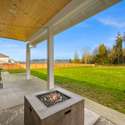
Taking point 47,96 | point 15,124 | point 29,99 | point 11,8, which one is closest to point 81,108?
point 47,96

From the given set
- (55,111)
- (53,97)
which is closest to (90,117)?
(53,97)

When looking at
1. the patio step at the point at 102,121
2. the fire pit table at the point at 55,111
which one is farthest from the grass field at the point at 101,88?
the fire pit table at the point at 55,111

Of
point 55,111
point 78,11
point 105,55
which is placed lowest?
point 55,111

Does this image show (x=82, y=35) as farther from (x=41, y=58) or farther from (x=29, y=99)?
(x=29, y=99)

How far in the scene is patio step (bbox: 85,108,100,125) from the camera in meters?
2.52

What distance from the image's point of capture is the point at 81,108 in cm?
203

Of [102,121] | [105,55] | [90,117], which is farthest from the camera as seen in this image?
[105,55]

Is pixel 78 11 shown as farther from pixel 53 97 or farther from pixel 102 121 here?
pixel 102 121

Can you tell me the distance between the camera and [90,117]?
273cm

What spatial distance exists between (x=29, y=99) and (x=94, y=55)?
89.4 ft

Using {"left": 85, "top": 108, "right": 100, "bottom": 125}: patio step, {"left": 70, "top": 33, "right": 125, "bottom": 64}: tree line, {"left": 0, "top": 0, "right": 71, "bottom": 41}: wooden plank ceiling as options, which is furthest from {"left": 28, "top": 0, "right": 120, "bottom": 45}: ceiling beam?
{"left": 70, "top": 33, "right": 125, "bottom": 64}: tree line

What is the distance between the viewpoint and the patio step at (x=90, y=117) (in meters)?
2.52

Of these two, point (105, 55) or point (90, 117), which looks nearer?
point (90, 117)

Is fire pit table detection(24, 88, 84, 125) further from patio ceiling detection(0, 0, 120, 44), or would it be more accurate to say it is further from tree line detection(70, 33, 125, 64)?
tree line detection(70, 33, 125, 64)
